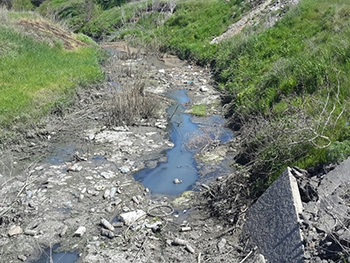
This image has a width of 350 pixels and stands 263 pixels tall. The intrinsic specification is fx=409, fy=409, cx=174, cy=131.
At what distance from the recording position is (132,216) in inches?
242

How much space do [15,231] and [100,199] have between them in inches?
55.3

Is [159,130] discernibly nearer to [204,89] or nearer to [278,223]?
[204,89]

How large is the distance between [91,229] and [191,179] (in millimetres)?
2278

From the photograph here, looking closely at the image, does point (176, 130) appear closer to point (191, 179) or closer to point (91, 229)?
point (191, 179)

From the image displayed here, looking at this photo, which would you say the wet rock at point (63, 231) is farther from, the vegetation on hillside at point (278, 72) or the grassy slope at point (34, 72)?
the grassy slope at point (34, 72)

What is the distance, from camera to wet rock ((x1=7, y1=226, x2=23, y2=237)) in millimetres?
5795

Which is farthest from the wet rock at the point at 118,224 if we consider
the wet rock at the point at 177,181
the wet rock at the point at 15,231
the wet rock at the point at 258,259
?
the wet rock at the point at 258,259

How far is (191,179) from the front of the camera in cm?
755

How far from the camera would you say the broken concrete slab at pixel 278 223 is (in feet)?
14.7

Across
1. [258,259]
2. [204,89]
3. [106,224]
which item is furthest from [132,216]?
[204,89]

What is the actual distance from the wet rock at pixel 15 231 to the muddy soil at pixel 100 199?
1 centimetres

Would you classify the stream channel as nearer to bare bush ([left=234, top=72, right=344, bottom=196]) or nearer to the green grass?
bare bush ([left=234, top=72, right=344, bottom=196])

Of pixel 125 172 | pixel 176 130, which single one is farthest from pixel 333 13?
pixel 125 172

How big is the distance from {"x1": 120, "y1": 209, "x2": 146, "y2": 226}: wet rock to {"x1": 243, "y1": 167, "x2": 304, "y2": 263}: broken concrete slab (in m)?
1.61
